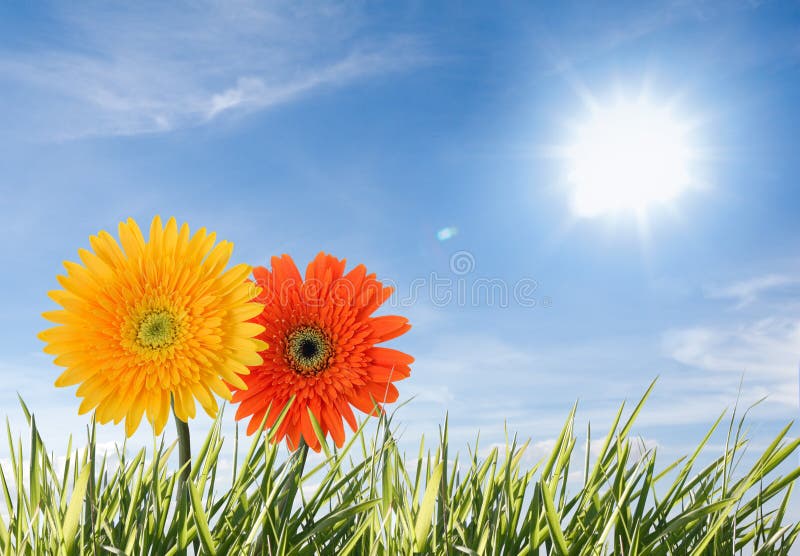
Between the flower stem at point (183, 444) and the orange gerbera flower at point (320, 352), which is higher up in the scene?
the orange gerbera flower at point (320, 352)

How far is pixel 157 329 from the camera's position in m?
1.69

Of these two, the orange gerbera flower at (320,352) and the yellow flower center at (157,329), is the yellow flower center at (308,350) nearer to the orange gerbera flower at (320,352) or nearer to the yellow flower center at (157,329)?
the orange gerbera flower at (320,352)

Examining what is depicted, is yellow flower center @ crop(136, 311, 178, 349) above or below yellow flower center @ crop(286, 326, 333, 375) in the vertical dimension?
below

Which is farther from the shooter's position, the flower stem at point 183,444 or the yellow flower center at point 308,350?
the yellow flower center at point 308,350

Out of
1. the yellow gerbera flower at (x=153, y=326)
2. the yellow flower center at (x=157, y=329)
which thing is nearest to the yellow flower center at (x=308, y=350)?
the yellow gerbera flower at (x=153, y=326)

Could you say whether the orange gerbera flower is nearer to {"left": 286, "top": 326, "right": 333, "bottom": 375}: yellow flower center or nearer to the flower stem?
{"left": 286, "top": 326, "right": 333, "bottom": 375}: yellow flower center

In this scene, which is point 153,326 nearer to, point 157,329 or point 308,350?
point 157,329

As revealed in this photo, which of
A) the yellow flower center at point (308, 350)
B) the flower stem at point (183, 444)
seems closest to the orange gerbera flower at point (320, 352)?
the yellow flower center at point (308, 350)

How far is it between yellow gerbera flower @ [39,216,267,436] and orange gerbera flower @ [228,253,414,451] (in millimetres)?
102

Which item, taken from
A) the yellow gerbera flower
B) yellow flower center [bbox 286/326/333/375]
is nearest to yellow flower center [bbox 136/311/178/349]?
the yellow gerbera flower

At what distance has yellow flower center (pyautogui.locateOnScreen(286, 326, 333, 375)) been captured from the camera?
178 centimetres

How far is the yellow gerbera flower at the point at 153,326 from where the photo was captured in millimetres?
1663

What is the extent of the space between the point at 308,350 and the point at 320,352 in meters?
0.03

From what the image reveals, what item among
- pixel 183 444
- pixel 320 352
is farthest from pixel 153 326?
pixel 320 352
